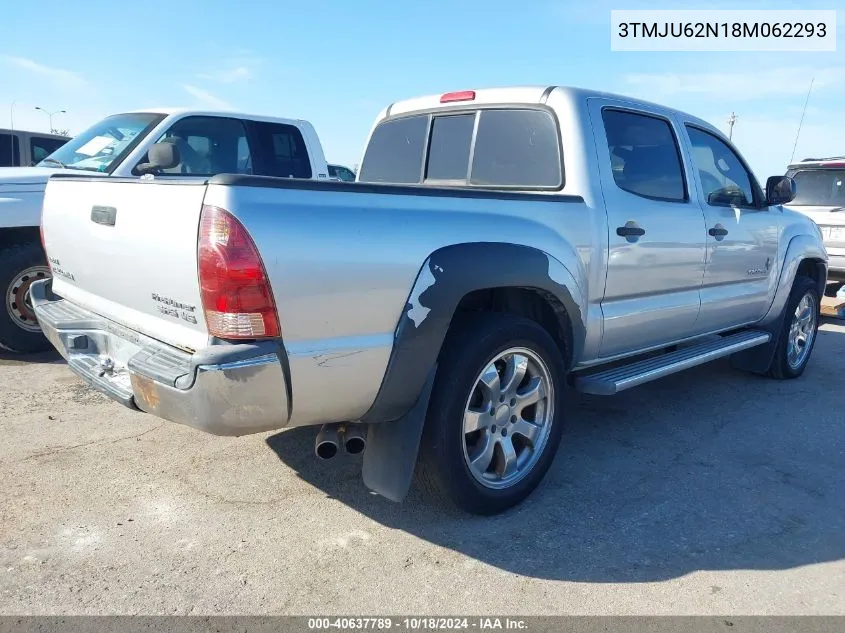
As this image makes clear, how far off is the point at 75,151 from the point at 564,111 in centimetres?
473

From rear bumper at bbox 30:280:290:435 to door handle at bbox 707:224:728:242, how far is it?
3.07 metres

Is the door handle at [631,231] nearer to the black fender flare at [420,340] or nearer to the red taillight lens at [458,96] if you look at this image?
the black fender flare at [420,340]

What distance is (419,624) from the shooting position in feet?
8.04

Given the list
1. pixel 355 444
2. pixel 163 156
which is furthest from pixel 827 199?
pixel 355 444

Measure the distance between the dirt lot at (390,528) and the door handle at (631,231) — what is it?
4.12 ft

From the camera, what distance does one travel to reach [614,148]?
3.82 meters

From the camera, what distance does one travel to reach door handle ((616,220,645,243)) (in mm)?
3641

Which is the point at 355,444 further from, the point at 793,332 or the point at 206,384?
the point at 793,332

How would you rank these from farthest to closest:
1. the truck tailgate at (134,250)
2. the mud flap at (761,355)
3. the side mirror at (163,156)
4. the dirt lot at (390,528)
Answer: the mud flap at (761,355)
the side mirror at (163,156)
the dirt lot at (390,528)
the truck tailgate at (134,250)

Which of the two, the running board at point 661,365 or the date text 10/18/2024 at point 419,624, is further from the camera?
the running board at point 661,365

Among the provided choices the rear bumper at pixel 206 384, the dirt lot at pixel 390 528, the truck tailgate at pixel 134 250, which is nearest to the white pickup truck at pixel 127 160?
the dirt lot at pixel 390 528

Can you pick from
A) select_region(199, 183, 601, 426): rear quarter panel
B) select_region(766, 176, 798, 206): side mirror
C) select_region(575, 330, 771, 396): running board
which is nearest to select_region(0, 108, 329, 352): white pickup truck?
select_region(199, 183, 601, 426): rear quarter panel

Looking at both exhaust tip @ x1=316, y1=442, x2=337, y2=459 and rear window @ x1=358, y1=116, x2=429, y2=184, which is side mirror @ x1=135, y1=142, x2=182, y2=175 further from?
exhaust tip @ x1=316, y1=442, x2=337, y2=459

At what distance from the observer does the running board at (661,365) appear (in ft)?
12.0
